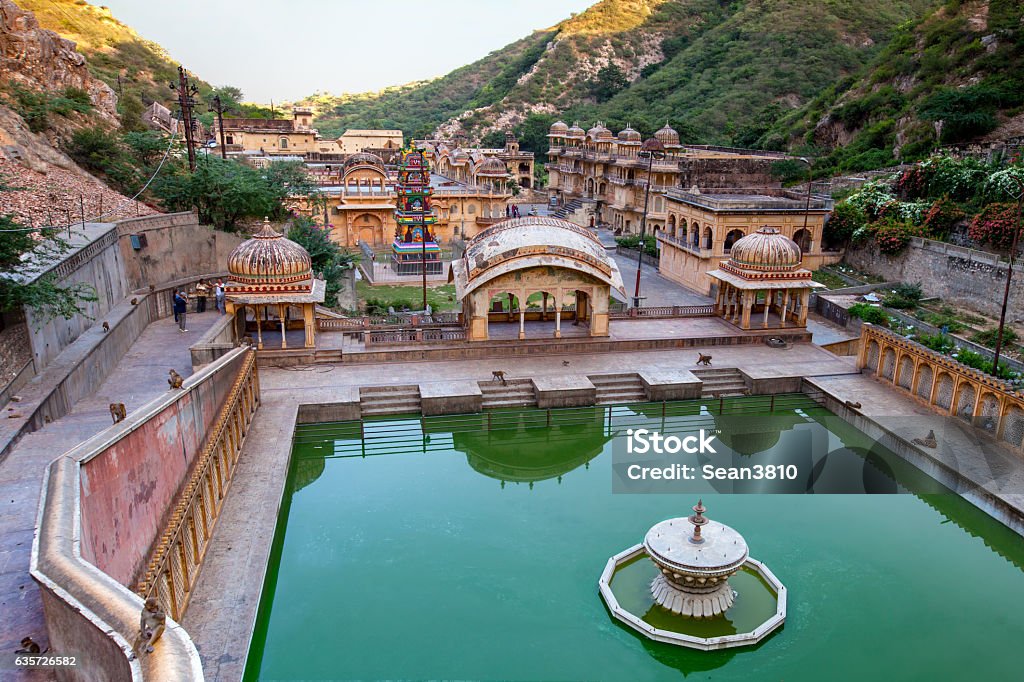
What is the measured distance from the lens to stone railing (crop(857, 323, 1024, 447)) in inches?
565

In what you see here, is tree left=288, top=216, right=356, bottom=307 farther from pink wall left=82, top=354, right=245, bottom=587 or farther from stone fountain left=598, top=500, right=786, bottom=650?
stone fountain left=598, top=500, right=786, bottom=650

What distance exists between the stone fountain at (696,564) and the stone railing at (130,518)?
21.3ft

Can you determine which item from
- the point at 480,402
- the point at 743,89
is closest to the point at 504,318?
the point at 480,402

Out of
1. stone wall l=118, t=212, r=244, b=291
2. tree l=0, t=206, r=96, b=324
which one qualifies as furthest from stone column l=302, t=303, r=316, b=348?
tree l=0, t=206, r=96, b=324

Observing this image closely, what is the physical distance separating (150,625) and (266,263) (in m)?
14.3

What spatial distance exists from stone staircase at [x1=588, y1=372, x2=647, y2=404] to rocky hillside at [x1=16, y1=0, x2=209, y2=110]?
135ft

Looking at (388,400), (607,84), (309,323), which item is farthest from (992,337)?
(607,84)

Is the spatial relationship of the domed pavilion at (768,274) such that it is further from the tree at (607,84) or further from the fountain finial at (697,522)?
the tree at (607,84)

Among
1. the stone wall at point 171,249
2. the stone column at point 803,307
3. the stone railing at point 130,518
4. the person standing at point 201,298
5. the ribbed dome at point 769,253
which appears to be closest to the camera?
the stone railing at point 130,518

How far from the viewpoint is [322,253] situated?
2634 cm

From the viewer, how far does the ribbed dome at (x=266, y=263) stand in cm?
1836

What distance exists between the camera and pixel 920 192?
2977cm

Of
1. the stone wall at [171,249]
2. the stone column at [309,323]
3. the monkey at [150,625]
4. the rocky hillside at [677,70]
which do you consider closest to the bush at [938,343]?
the stone column at [309,323]

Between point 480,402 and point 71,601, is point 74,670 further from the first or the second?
point 480,402
